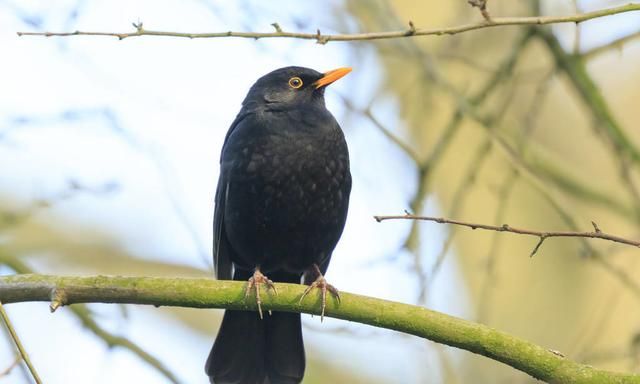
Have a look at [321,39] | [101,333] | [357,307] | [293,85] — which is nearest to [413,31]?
[321,39]

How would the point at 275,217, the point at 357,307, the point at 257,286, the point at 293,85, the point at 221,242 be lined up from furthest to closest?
the point at 293,85
the point at 221,242
the point at 275,217
the point at 257,286
the point at 357,307

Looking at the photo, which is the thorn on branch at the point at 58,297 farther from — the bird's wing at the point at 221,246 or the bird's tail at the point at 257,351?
the bird's wing at the point at 221,246

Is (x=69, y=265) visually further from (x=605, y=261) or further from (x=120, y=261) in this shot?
(x=605, y=261)

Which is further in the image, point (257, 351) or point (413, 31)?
point (257, 351)

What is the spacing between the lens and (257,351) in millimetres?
5129

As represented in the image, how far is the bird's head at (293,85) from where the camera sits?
5.67 metres

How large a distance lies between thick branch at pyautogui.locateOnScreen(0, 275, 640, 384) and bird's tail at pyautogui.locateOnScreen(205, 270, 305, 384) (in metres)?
1.03

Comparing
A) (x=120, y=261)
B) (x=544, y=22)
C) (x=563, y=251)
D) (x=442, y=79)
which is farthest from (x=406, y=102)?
(x=544, y=22)

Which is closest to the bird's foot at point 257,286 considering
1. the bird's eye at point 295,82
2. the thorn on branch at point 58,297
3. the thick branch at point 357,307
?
the thick branch at point 357,307

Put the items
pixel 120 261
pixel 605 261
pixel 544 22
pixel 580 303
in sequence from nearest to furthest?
pixel 544 22, pixel 605 261, pixel 120 261, pixel 580 303

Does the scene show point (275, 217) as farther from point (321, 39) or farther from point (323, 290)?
point (321, 39)

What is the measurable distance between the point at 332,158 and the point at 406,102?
2.01 metres

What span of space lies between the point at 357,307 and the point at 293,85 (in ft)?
6.71

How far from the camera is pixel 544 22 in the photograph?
375 centimetres
